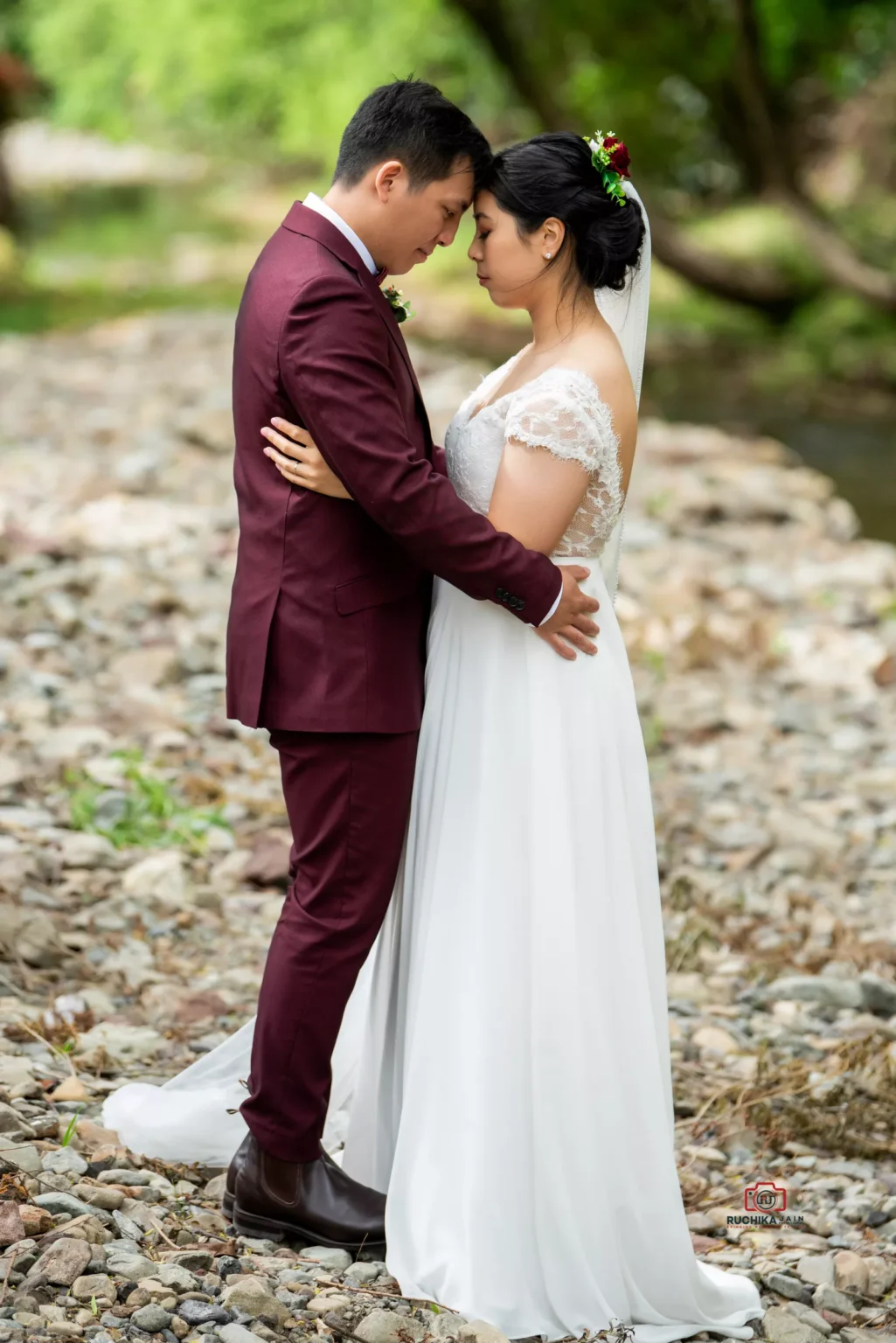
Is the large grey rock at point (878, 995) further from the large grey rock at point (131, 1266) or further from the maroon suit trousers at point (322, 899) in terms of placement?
the large grey rock at point (131, 1266)

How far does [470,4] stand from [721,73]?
19.2 ft

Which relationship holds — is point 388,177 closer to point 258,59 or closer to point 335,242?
point 335,242

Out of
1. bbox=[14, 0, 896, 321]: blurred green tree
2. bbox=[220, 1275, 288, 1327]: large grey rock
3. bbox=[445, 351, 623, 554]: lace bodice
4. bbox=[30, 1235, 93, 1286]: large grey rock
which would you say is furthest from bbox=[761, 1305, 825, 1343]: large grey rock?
bbox=[14, 0, 896, 321]: blurred green tree

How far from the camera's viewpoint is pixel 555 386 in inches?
111

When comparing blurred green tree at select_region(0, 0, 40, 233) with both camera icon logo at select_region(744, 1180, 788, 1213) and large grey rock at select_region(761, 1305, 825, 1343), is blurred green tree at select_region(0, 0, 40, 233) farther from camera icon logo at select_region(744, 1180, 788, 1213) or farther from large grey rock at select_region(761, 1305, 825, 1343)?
large grey rock at select_region(761, 1305, 825, 1343)

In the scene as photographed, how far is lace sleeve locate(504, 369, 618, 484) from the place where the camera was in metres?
2.79

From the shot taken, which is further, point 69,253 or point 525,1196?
point 69,253

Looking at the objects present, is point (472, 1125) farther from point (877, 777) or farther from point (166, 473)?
point (166, 473)

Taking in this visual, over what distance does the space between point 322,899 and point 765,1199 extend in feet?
4.29

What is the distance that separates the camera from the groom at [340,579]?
2.63m

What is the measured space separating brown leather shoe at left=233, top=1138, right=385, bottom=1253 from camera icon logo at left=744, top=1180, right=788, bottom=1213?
89cm

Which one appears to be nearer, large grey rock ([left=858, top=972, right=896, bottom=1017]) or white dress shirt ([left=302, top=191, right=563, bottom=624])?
white dress shirt ([left=302, top=191, right=563, bottom=624])

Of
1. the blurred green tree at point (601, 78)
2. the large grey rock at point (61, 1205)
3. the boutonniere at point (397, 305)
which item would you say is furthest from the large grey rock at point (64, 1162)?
the blurred green tree at point (601, 78)

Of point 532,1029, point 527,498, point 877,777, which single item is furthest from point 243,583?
point 877,777
